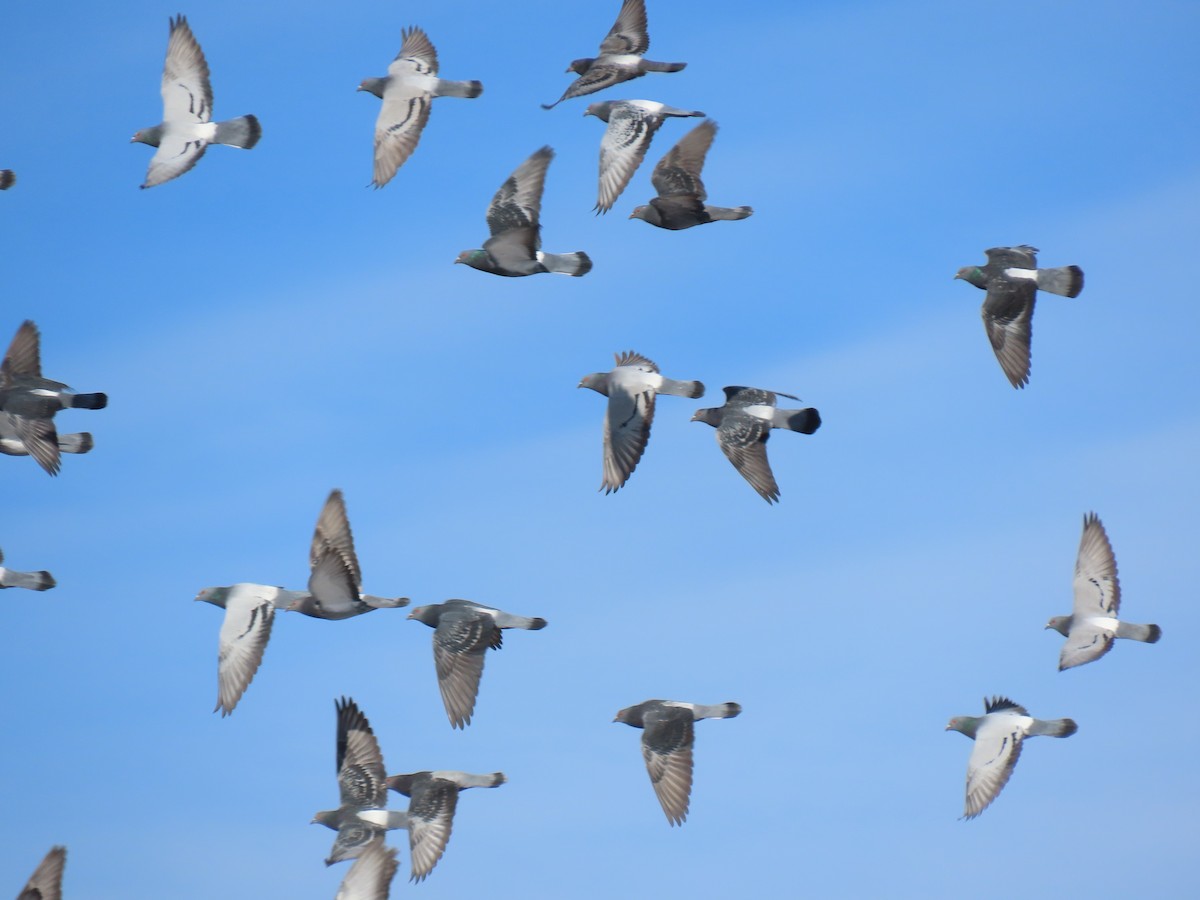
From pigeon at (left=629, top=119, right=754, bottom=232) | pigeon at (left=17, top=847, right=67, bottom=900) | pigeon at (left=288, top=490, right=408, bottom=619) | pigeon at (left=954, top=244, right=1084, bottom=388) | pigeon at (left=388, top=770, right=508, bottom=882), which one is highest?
pigeon at (left=629, top=119, right=754, bottom=232)

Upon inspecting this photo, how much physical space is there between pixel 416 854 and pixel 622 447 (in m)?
6.98

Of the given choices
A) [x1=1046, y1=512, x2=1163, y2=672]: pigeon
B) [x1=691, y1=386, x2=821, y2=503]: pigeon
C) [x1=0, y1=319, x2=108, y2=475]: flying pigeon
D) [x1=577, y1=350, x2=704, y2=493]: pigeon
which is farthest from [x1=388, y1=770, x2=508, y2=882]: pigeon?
[x1=1046, y1=512, x2=1163, y2=672]: pigeon

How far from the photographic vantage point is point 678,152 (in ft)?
110

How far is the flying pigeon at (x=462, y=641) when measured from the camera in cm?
2928

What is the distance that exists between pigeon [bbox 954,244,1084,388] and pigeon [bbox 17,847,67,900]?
16.8 metres

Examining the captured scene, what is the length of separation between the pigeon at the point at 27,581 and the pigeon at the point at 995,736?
15641 mm

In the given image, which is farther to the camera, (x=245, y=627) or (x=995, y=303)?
(x=995, y=303)

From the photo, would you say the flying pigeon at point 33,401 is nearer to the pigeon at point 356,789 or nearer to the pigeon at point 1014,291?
the pigeon at point 356,789

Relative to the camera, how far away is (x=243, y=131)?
3266 centimetres

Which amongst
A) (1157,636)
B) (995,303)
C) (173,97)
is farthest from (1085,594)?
(173,97)

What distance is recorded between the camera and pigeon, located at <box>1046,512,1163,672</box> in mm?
34250

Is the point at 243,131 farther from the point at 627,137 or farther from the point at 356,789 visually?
the point at 356,789

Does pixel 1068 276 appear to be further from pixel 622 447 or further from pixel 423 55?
pixel 423 55

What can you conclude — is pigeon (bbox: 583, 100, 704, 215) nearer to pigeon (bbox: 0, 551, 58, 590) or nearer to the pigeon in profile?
the pigeon in profile
